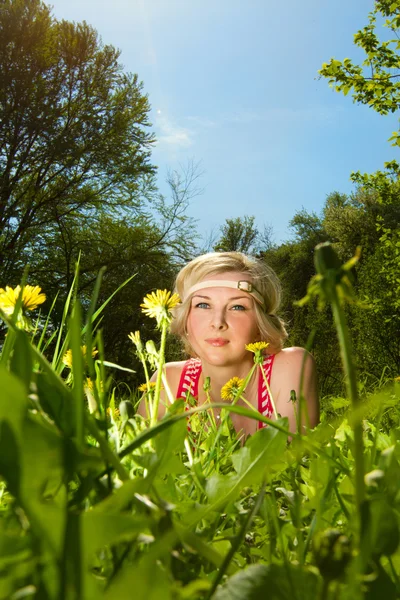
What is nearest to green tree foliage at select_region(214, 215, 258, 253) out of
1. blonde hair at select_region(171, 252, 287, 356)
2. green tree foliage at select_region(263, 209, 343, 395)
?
green tree foliage at select_region(263, 209, 343, 395)

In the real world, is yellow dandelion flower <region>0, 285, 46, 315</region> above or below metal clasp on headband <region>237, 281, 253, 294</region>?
below

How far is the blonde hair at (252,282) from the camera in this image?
187 centimetres

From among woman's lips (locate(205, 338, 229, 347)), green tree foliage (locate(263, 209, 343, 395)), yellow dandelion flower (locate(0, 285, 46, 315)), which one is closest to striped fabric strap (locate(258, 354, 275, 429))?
woman's lips (locate(205, 338, 229, 347))

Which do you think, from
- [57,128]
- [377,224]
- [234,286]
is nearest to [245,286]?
[234,286]

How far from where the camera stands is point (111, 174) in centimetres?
991

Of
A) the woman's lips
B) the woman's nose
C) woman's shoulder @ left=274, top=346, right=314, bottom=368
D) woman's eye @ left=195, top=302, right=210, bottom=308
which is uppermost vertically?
woman's eye @ left=195, top=302, right=210, bottom=308

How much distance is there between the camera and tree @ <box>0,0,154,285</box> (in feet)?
29.0

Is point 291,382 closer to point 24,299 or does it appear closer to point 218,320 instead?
point 218,320

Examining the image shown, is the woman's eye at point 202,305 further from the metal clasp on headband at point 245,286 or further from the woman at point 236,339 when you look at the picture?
the metal clasp on headband at point 245,286

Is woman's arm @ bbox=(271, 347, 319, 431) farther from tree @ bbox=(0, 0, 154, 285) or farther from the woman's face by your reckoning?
tree @ bbox=(0, 0, 154, 285)

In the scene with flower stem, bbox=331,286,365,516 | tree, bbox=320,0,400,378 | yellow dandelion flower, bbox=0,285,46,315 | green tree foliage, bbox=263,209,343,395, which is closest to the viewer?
flower stem, bbox=331,286,365,516

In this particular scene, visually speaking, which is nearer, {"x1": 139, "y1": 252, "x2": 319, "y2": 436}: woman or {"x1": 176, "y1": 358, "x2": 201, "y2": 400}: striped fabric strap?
{"x1": 139, "y1": 252, "x2": 319, "y2": 436}: woman

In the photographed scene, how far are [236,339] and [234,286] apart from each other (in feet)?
0.66

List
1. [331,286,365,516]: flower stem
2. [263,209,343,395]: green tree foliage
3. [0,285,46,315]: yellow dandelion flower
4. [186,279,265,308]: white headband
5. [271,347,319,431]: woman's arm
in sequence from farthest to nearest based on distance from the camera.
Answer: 1. [263,209,343,395]: green tree foliage
2. [186,279,265,308]: white headband
3. [271,347,319,431]: woman's arm
4. [0,285,46,315]: yellow dandelion flower
5. [331,286,365,516]: flower stem
